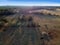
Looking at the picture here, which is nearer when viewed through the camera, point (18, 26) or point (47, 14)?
point (18, 26)

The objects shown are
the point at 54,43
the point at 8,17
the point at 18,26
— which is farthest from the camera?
the point at 8,17

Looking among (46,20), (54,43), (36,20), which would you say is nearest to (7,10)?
(36,20)

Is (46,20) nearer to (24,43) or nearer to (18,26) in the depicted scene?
(18,26)

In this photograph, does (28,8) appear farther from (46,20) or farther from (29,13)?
(46,20)

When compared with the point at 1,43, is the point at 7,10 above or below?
above

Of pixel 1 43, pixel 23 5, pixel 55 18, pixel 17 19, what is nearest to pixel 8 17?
pixel 17 19

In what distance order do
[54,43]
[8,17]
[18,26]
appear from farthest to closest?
[8,17] < [18,26] < [54,43]

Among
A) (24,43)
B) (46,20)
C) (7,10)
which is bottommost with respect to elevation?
(24,43)
